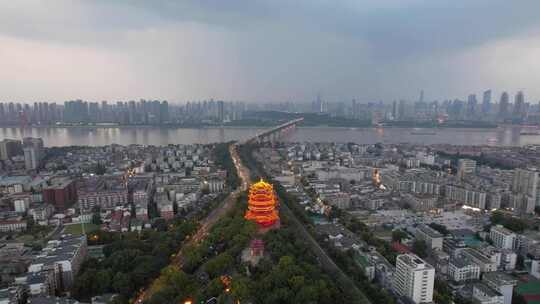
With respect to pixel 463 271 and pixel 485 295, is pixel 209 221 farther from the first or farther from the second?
pixel 485 295

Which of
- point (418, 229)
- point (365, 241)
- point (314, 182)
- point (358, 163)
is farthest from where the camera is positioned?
point (358, 163)

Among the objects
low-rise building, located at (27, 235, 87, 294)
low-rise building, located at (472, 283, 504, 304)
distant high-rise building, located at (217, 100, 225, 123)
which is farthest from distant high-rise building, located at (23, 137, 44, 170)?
distant high-rise building, located at (217, 100, 225, 123)

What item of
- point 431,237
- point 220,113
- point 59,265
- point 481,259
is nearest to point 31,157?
point 59,265

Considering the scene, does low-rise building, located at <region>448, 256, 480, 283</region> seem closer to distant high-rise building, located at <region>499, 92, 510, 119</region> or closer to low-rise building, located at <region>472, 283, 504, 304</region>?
low-rise building, located at <region>472, 283, 504, 304</region>

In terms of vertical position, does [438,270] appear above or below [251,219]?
below

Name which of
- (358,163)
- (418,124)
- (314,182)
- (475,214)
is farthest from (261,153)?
(418,124)

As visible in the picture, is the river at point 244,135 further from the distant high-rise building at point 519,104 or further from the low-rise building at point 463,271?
the low-rise building at point 463,271

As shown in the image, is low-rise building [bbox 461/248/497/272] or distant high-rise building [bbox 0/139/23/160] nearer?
low-rise building [bbox 461/248/497/272]

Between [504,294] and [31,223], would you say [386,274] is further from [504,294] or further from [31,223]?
[31,223]
